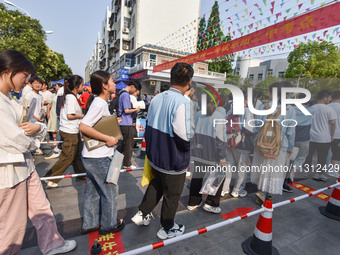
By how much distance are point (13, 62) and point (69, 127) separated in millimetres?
2045

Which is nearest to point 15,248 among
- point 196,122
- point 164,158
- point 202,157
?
point 164,158

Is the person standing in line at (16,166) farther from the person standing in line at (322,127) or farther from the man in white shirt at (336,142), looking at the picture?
the man in white shirt at (336,142)

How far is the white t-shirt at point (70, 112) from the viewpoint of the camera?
9.97 ft

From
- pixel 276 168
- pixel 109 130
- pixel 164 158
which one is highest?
pixel 109 130

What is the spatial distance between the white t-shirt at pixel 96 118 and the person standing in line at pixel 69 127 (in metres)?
1.41

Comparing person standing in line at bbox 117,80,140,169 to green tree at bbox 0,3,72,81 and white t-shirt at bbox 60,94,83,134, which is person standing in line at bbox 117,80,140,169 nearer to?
white t-shirt at bbox 60,94,83,134

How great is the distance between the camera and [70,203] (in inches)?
113

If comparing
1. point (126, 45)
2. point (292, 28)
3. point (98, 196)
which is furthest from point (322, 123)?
point (126, 45)

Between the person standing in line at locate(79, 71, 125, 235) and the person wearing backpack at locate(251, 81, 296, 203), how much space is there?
2348 millimetres

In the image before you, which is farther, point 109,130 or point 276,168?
point 276,168

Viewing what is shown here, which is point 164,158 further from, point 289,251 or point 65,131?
point 65,131

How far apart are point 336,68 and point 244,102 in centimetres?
2093

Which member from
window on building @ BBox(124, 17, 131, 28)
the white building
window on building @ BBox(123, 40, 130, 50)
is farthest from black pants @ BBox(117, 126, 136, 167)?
window on building @ BBox(124, 17, 131, 28)

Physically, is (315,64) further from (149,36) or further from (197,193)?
(197,193)
